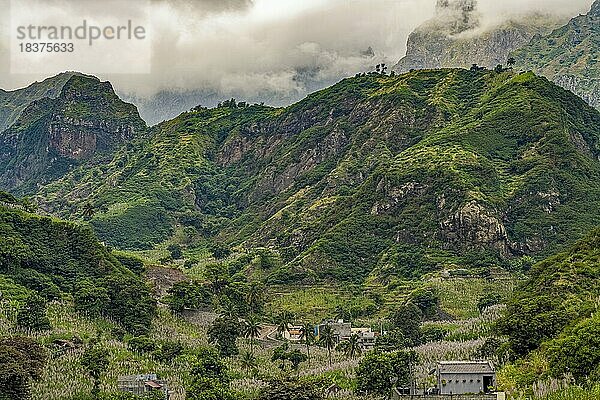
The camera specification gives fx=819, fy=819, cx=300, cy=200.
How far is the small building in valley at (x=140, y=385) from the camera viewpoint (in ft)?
294

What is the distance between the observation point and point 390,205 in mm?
190875

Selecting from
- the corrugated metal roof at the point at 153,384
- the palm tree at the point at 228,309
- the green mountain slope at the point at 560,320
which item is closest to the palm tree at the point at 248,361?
the palm tree at the point at 228,309

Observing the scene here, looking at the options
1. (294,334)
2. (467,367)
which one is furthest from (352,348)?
(467,367)

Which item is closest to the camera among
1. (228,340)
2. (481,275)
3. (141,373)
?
(141,373)

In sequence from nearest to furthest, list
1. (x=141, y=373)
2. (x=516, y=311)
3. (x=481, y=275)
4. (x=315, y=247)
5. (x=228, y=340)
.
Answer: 1. (x=516, y=311)
2. (x=141, y=373)
3. (x=228, y=340)
4. (x=481, y=275)
5. (x=315, y=247)

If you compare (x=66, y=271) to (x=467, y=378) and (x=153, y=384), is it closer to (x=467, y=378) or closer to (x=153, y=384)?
(x=153, y=384)

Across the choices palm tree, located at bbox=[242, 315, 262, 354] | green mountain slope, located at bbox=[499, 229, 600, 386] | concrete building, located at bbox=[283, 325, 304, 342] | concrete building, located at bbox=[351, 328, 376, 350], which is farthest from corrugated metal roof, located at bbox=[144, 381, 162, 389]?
concrete building, located at bbox=[283, 325, 304, 342]

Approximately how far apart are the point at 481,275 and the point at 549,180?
41.8 m

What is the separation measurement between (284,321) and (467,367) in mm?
52841

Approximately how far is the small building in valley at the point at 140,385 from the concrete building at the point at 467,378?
96.8ft

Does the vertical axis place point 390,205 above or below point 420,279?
above

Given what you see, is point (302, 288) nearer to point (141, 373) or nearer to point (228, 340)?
point (228, 340)

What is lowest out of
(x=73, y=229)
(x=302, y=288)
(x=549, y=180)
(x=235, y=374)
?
(x=235, y=374)

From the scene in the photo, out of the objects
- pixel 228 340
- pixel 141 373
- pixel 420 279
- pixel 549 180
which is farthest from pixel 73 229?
pixel 549 180
